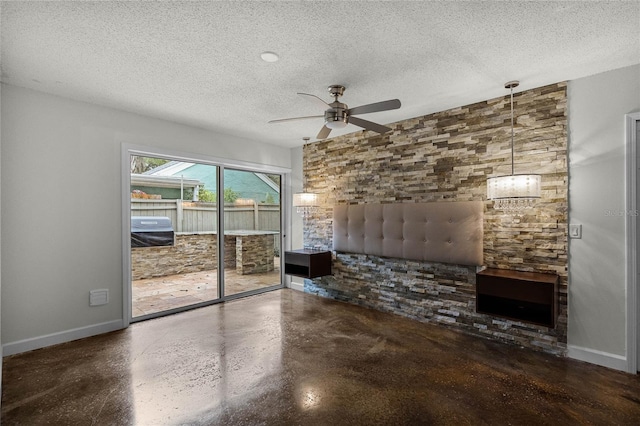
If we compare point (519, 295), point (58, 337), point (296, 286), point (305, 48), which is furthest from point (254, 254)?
point (519, 295)

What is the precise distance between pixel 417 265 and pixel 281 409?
7.68 feet

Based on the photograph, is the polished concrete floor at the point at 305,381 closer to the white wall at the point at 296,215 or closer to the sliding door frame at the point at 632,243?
the sliding door frame at the point at 632,243

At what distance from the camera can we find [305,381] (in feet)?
7.85

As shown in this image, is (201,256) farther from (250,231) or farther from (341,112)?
(341,112)

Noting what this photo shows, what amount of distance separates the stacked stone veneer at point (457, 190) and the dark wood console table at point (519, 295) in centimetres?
22

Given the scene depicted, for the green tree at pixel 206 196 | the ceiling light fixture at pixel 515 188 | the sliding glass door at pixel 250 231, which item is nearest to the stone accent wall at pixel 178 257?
the sliding glass door at pixel 250 231

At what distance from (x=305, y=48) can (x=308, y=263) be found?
9.44ft

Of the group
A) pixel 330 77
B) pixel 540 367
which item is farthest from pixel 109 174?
pixel 540 367

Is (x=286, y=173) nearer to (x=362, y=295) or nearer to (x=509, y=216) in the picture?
(x=362, y=295)

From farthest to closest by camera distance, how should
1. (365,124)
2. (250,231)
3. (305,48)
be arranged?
(250,231), (365,124), (305,48)

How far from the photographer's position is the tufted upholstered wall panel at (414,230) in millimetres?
3309

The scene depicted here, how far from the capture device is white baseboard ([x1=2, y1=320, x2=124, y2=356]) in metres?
2.87

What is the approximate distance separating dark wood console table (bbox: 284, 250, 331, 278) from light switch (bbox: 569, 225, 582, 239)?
2.84 meters

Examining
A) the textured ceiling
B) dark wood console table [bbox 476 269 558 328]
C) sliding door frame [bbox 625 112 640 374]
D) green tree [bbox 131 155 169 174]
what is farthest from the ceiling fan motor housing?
green tree [bbox 131 155 169 174]
